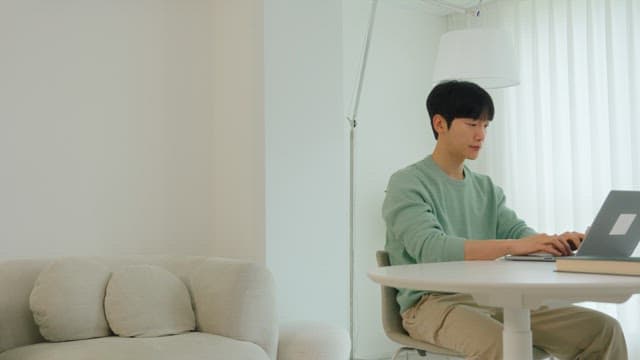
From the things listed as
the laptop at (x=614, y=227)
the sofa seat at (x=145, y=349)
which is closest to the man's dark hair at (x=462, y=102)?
the laptop at (x=614, y=227)

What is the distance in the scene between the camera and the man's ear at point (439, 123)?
232 centimetres

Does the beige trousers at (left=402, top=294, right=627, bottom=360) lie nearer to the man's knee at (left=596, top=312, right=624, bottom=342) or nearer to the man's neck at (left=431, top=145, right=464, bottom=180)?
the man's knee at (left=596, top=312, right=624, bottom=342)

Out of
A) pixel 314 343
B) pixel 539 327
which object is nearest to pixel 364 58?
pixel 314 343

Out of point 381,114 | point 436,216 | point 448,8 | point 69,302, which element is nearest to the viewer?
point 436,216

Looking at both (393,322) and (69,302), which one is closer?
(393,322)

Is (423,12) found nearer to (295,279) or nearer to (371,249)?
(371,249)

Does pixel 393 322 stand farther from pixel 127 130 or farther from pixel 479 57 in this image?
pixel 127 130

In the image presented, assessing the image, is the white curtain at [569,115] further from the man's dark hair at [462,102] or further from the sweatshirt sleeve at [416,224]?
the sweatshirt sleeve at [416,224]

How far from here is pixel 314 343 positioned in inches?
106

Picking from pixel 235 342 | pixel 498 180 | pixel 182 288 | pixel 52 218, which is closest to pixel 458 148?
pixel 235 342

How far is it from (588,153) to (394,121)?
4.12 ft

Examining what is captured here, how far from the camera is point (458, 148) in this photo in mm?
2301

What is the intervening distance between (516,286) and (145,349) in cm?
146

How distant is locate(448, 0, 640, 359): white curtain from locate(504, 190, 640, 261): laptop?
2.47 meters
